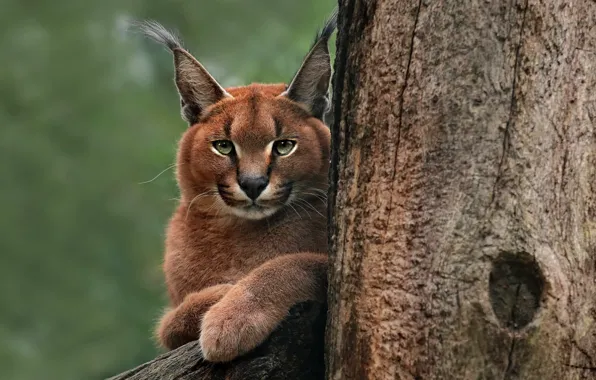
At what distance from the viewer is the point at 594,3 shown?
336 cm

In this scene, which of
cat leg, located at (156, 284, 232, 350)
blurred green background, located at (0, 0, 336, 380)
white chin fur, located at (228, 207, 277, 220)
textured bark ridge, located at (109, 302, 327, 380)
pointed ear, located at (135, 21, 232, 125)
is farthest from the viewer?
blurred green background, located at (0, 0, 336, 380)

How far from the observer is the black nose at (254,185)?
16.2 feet

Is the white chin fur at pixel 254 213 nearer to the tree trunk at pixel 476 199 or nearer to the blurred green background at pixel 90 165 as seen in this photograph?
the tree trunk at pixel 476 199

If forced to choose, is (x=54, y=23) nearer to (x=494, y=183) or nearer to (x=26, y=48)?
(x=26, y=48)

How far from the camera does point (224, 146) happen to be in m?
5.21

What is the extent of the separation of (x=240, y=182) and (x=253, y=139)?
0.26m

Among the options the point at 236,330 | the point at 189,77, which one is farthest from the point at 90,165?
the point at 236,330

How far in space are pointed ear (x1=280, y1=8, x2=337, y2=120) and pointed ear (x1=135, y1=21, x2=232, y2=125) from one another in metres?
0.42

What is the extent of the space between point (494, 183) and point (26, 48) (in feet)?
37.6

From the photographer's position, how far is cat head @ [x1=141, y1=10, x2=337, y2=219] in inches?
198

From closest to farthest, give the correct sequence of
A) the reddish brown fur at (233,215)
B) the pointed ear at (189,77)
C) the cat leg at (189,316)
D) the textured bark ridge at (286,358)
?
the textured bark ridge at (286,358)
the cat leg at (189,316)
the reddish brown fur at (233,215)
the pointed ear at (189,77)

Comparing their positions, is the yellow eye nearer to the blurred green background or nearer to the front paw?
the front paw

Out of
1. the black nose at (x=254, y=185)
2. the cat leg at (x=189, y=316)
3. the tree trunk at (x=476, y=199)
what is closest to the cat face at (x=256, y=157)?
the black nose at (x=254, y=185)

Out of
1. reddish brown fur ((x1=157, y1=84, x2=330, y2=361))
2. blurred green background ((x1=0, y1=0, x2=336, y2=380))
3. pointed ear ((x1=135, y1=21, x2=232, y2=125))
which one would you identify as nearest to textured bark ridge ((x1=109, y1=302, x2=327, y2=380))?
reddish brown fur ((x1=157, y1=84, x2=330, y2=361))
